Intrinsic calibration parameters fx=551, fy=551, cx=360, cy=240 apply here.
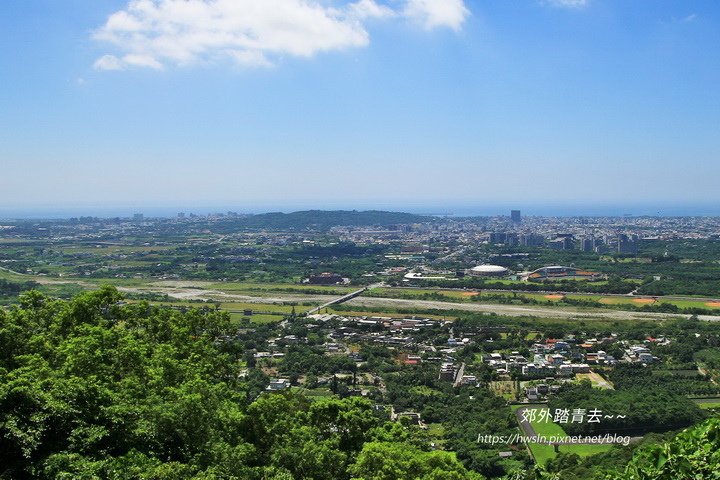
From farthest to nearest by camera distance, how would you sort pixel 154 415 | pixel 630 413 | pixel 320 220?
1. pixel 320 220
2. pixel 630 413
3. pixel 154 415

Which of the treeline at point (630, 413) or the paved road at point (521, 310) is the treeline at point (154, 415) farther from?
the paved road at point (521, 310)

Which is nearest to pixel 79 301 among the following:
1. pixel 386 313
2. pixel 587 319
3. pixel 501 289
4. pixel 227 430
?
pixel 227 430

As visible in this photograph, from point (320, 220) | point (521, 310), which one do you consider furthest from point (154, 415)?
point (320, 220)

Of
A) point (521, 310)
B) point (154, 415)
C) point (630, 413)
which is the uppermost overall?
point (154, 415)

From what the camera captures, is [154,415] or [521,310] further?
[521,310]

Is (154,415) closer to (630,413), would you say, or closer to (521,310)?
(630,413)

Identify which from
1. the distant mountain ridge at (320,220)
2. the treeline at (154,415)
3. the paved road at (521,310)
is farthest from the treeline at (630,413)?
the distant mountain ridge at (320,220)

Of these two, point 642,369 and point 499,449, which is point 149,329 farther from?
point 642,369

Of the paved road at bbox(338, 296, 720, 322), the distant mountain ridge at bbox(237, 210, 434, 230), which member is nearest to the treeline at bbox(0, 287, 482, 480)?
the paved road at bbox(338, 296, 720, 322)

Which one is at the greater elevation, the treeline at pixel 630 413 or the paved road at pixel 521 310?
the treeline at pixel 630 413

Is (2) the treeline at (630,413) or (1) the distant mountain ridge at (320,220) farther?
(1) the distant mountain ridge at (320,220)

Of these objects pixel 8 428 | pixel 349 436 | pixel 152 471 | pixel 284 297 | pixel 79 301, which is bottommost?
pixel 284 297
